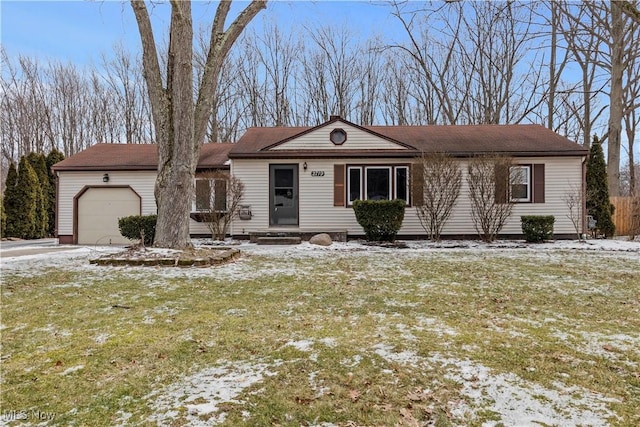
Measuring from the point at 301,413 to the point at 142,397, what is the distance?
1.10m

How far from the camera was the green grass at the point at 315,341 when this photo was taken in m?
2.51

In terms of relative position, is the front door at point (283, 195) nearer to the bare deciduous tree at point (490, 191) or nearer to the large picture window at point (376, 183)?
the large picture window at point (376, 183)

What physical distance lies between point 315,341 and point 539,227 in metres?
10.8

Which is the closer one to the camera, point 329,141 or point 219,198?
point 219,198

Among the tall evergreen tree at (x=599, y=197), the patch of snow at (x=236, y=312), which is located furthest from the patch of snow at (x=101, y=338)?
the tall evergreen tree at (x=599, y=197)

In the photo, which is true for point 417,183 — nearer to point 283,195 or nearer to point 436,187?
point 436,187

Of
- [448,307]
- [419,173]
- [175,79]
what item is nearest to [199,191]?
[175,79]

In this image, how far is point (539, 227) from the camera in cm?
1198

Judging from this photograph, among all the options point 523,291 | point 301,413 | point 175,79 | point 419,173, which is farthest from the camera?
point 419,173

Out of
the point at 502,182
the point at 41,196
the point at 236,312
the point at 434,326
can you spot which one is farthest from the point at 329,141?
the point at 41,196

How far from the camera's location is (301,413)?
2.39 metres

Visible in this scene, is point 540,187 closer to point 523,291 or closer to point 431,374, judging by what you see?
point 523,291

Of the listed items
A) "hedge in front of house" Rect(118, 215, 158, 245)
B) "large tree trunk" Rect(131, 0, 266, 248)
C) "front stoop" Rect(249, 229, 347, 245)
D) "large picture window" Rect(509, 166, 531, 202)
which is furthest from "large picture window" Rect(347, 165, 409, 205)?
"hedge in front of house" Rect(118, 215, 158, 245)

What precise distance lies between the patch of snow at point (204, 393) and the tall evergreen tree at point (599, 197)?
49.5ft
